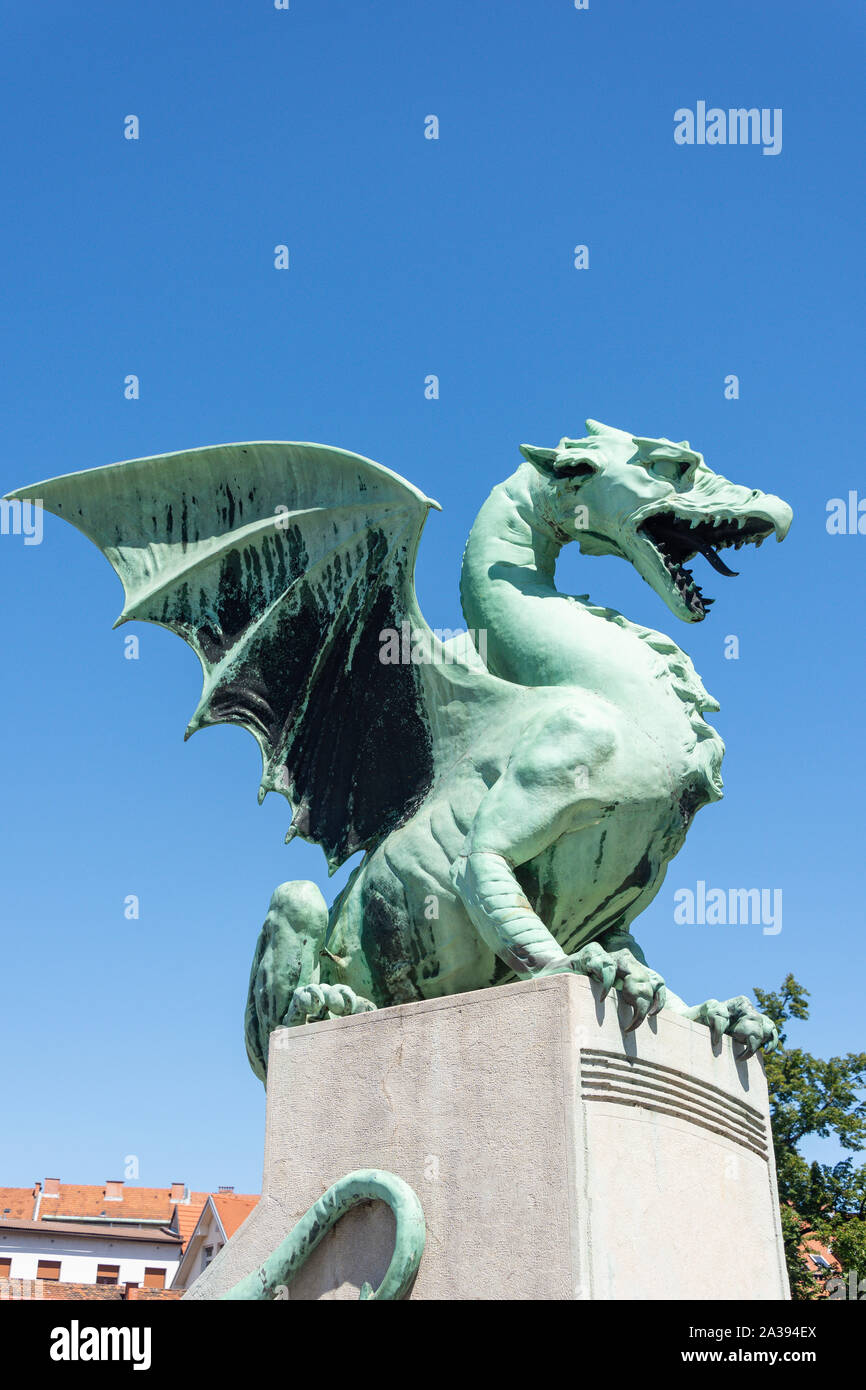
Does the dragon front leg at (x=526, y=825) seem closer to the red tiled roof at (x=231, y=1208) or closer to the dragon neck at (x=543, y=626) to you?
the dragon neck at (x=543, y=626)

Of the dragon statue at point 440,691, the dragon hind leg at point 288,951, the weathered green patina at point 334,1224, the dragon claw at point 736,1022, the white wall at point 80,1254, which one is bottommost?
the white wall at point 80,1254

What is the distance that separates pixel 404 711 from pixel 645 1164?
9.03 feet

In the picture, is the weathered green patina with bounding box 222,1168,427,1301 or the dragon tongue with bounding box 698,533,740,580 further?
the dragon tongue with bounding box 698,533,740,580

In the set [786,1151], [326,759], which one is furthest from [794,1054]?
[326,759]

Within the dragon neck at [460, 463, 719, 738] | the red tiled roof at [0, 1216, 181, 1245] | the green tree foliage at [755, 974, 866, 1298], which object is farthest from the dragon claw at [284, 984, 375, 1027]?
the red tiled roof at [0, 1216, 181, 1245]

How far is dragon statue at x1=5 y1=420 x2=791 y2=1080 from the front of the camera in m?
6.11

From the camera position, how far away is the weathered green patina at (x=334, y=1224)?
16.3 ft

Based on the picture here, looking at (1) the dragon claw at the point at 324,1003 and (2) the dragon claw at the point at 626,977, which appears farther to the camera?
(1) the dragon claw at the point at 324,1003

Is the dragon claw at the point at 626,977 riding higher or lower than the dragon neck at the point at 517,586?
lower

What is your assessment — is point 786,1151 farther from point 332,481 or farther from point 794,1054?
point 332,481

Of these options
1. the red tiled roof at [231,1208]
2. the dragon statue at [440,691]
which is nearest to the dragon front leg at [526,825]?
the dragon statue at [440,691]

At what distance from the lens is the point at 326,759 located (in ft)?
23.9

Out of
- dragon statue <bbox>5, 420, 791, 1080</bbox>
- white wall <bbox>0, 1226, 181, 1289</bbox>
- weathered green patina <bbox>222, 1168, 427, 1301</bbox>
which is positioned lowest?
white wall <bbox>0, 1226, 181, 1289</bbox>

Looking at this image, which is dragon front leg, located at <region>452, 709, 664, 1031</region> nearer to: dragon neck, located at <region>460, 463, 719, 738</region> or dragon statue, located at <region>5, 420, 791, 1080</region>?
dragon statue, located at <region>5, 420, 791, 1080</region>
